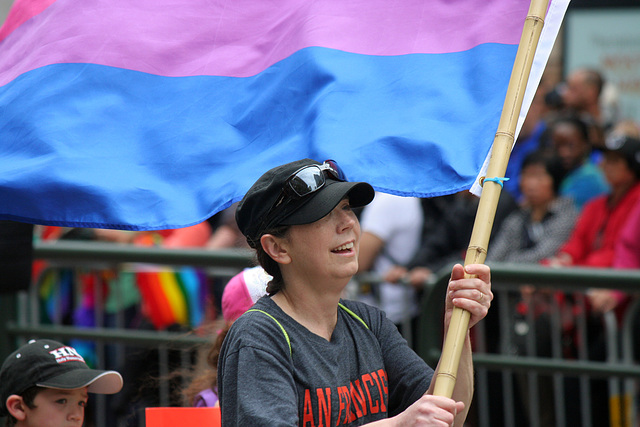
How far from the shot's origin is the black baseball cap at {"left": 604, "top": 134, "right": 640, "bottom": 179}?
580 cm

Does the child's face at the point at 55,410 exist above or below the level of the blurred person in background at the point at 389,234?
below

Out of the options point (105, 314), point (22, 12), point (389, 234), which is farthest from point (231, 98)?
point (105, 314)

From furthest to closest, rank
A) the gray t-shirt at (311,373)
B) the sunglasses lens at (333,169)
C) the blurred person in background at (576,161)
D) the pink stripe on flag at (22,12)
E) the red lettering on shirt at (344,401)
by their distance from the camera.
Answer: the blurred person in background at (576,161) < the pink stripe on flag at (22,12) < the sunglasses lens at (333,169) < the red lettering on shirt at (344,401) < the gray t-shirt at (311,373)

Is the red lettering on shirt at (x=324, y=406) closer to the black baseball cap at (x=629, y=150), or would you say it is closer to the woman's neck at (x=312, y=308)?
the woman's neck at (x=312, y=308)

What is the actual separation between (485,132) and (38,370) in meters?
1.80

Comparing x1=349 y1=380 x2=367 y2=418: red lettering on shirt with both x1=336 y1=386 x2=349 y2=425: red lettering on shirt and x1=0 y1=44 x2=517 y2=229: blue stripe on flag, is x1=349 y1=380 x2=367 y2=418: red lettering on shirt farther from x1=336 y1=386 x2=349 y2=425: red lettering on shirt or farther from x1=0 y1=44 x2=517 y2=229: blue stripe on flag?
x1=0 y1=44 x2=517 y2=229: blue stripe on flag

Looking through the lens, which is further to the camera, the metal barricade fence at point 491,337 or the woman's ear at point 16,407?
the metal barricade fence at point 491,337

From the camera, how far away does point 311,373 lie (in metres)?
2.27

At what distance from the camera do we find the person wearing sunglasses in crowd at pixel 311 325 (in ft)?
7.25

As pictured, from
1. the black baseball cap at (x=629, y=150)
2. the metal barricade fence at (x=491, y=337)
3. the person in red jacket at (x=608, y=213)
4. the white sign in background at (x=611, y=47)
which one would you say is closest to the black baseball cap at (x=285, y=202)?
the metal barricade fence at (x=491, y=337)

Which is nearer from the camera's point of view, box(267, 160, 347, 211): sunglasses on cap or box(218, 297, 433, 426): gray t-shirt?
box(218, 297, 433, 426): gray t-shirt

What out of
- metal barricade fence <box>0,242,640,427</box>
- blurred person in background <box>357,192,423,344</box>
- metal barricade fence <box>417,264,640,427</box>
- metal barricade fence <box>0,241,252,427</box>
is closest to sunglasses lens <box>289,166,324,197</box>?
metal barricade fence <box>0,242,640,427</box>

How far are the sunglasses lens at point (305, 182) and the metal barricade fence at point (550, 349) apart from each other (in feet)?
9.96

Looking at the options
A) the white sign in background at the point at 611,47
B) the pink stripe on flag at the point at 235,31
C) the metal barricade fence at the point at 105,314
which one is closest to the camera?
the pink stripe on flag at the point at 235,31
